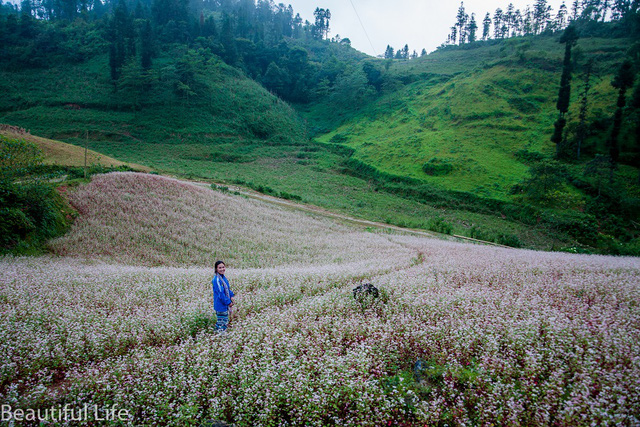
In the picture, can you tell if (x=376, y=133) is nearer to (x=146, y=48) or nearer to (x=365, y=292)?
(x=365, y=292)

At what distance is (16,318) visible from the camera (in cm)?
714

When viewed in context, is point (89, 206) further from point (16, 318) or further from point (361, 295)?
point (361, 295)

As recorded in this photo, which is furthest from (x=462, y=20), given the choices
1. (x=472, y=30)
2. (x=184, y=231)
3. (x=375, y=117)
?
(x=184, y=231)

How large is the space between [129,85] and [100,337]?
89.7 m

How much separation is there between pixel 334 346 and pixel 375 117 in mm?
81349

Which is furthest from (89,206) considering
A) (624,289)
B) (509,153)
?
(509,153)

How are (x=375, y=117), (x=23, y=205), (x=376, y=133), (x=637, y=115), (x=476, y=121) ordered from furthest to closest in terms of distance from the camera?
1. (x=375, y=117)
2. (x=376, y=133)
3. (x=476, y=121)
4. (x=637, y=115)
5. (x=23, y=205)

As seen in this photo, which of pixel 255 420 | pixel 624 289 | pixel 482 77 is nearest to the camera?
pixel 255 420

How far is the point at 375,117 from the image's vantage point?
81000 mm


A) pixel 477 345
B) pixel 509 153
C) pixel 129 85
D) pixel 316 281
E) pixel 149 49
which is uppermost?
pixel 149 49

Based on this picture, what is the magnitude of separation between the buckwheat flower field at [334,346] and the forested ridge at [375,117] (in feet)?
37.1

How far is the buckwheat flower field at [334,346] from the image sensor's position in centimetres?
447

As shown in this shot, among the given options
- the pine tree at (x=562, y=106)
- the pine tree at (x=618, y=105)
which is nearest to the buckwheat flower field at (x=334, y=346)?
the pine tree at (x=618, y=105)

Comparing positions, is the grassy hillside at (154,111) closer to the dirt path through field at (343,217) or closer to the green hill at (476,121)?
the green hill at (476,121)
